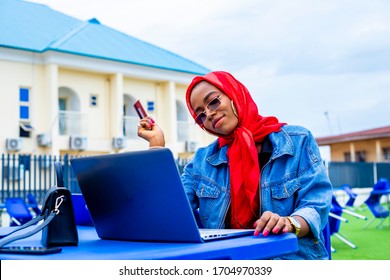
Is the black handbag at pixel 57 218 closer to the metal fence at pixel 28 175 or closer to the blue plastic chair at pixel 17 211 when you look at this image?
the blue plastic chair at pixel 17 211

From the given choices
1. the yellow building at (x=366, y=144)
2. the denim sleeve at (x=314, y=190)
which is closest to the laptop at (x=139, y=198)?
the denim sleeve at (x=314, y=190)

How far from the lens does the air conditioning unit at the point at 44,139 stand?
15.2 metres

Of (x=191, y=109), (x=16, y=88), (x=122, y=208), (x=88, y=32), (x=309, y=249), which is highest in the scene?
(x=88, y=32)

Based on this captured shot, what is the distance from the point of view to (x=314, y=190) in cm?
156

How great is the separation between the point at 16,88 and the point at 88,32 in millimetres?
3739

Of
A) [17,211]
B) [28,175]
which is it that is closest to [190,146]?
[28,175]

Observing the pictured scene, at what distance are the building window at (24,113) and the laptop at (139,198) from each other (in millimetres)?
14253

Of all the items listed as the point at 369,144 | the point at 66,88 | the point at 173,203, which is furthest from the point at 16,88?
the point at 173,203

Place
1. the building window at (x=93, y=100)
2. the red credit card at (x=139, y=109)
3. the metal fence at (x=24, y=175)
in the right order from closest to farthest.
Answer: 1. the red credit card at (x=139, y=109)
2. the metal fence at (x=24, y=175)
3. the building window at (x=93, y=100)

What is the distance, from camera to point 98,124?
1723 cm

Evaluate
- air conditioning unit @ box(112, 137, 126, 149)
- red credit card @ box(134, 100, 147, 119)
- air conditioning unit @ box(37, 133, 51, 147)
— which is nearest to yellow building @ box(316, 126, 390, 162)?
air conditioning unit @ box(112, 137, 126, 149)

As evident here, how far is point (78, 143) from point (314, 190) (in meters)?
14.6

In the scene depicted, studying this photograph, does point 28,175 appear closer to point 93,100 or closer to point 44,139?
point 44,139
